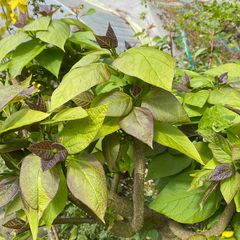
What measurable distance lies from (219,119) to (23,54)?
0.52 meters

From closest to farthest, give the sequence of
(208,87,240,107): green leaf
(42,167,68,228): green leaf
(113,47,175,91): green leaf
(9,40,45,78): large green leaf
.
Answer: (113,47,175,91): green leaf
(42,167,68,228): green leaf
(208,87,240,107): green leaf
(9,40,45,78): large green leaf

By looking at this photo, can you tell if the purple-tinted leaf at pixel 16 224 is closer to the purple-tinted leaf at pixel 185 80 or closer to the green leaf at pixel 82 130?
the green leaf at pixel 82 130

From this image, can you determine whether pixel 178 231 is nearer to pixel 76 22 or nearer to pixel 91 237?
pixel 76 22

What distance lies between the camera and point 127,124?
860mm

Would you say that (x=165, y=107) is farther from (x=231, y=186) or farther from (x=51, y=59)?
(x=51, y=59)

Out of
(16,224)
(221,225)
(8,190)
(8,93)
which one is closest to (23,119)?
(8,93)

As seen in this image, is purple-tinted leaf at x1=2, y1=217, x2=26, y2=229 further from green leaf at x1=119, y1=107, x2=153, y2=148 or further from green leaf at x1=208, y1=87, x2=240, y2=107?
green leaf at x1=208, y1=87, x2=240, y2=107

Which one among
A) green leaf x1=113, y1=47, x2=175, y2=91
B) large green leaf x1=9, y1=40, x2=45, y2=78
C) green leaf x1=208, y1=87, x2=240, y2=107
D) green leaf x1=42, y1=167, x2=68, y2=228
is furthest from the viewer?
large green leaf x1=9, y1=40, x2=45, y2=78

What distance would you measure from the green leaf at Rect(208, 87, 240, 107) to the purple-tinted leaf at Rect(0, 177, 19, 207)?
0.48 m

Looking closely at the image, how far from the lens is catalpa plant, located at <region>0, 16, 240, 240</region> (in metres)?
0.83

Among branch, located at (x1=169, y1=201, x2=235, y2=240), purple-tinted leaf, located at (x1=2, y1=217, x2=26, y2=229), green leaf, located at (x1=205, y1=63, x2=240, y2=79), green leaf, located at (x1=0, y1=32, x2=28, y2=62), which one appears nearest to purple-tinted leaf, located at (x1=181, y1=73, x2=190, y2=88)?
green leaf, located at (x1=205, y1=63, x2=240, y2=79)

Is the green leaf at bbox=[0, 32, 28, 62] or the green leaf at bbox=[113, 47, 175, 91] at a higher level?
the green leaf at bbox=[113, 47, 175, 91]

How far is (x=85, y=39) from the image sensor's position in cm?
117

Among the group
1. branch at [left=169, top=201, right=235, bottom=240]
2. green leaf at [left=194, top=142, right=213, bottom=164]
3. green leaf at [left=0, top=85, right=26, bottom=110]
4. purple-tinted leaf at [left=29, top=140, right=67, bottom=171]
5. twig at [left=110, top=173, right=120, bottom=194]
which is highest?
green leaf at [left=0, top=85, right=26, bottom=110]
